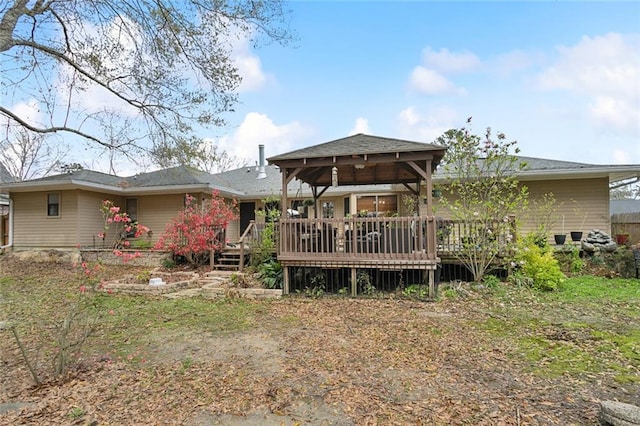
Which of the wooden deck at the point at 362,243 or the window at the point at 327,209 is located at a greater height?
the window at the point at 327,209

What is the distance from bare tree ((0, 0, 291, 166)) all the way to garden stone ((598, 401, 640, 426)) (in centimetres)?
736

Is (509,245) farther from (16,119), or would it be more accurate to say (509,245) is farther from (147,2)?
(16,119)

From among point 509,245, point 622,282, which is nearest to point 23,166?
point 509,245

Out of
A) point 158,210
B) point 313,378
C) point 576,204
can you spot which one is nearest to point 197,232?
point 158,210

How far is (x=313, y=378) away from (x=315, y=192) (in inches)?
291

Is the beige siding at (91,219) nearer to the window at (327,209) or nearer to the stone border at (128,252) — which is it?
the stone border at (128,252)

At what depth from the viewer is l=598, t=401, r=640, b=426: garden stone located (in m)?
2.37

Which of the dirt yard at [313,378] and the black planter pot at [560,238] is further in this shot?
the black planter pot at [560,238]

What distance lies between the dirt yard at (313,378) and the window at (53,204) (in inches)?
402

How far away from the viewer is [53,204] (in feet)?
43.3

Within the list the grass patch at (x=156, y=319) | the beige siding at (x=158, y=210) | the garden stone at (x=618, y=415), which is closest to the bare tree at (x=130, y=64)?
the grass patch at (x=156, y=319)

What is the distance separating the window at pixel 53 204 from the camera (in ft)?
43.1

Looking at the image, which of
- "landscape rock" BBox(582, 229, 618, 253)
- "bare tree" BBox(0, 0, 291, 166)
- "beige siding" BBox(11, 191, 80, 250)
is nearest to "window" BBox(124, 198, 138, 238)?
"beige siding" BBox(11, 191, 80, 250)

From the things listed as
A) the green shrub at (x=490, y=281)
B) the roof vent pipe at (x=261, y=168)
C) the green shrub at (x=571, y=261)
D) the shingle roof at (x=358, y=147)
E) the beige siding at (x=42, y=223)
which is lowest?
the green shrub at (x=490, y=281)
